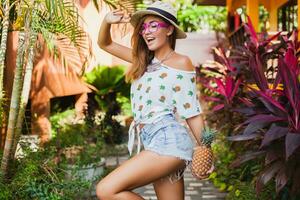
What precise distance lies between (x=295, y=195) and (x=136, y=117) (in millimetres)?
1375

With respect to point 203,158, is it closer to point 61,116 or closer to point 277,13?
point 61,116

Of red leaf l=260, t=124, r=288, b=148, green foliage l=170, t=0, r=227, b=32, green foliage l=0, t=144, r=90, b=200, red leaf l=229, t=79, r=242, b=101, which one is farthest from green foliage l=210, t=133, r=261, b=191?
green foliage l=170, t=0, r=227, b=32

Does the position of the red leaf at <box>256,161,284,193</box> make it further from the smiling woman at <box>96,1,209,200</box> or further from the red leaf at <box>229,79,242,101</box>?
the red leaf at <box>229,79,242,101</box>

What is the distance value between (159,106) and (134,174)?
1.45 ft

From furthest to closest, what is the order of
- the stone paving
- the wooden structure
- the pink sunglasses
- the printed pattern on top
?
1. the wooden structure
2. the stone paving
3. the pink sunglasses
4. the printed pattern on top

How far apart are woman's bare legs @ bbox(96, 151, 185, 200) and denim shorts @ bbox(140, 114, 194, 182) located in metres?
0.04

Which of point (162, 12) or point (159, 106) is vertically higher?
point (162, 12)

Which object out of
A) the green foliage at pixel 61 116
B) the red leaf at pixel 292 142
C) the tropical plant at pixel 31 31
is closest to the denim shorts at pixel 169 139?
the red leaf at pixel 292 142

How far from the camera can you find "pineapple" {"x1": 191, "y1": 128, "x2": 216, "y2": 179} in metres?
2.85

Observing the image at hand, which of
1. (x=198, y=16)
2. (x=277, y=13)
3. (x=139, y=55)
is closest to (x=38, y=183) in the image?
(x=139, y=55)

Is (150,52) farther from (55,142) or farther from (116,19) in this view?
(55,142)

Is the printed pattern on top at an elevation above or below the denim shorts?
above

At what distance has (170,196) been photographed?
121 inches

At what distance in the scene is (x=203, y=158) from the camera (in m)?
2.86
